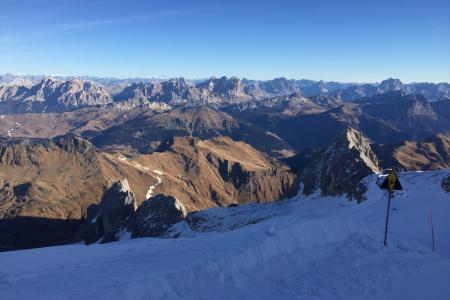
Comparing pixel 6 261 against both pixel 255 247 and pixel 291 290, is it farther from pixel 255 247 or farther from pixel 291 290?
pixel 291 290

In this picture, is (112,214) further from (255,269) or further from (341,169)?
(255,269)

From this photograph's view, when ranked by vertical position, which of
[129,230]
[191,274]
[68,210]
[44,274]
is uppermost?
[191,274]

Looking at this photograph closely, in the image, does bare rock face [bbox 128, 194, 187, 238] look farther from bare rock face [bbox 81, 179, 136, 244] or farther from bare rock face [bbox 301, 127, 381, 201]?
bare rock face [bbox 301, 127, 381, 201]

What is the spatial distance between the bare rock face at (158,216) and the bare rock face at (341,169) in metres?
28.3

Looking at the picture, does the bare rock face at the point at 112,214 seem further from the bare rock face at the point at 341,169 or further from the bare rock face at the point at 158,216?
the bare rock face at the point at 341,169

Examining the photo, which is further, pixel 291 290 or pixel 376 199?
pixel 376 199

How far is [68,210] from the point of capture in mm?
183625

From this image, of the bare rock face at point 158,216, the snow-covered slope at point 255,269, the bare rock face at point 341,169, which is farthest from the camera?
the bare rock face at point 158,216

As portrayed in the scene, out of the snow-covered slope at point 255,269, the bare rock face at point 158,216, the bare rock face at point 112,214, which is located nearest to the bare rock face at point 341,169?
the bare rock face at point 158,216

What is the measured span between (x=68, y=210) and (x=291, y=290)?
594ft

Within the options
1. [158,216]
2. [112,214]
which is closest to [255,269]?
[158,216]

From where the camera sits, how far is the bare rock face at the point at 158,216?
87375 millimetres

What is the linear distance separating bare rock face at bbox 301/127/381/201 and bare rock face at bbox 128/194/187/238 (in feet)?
92.8

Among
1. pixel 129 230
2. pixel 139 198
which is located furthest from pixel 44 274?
pixel 139 198
